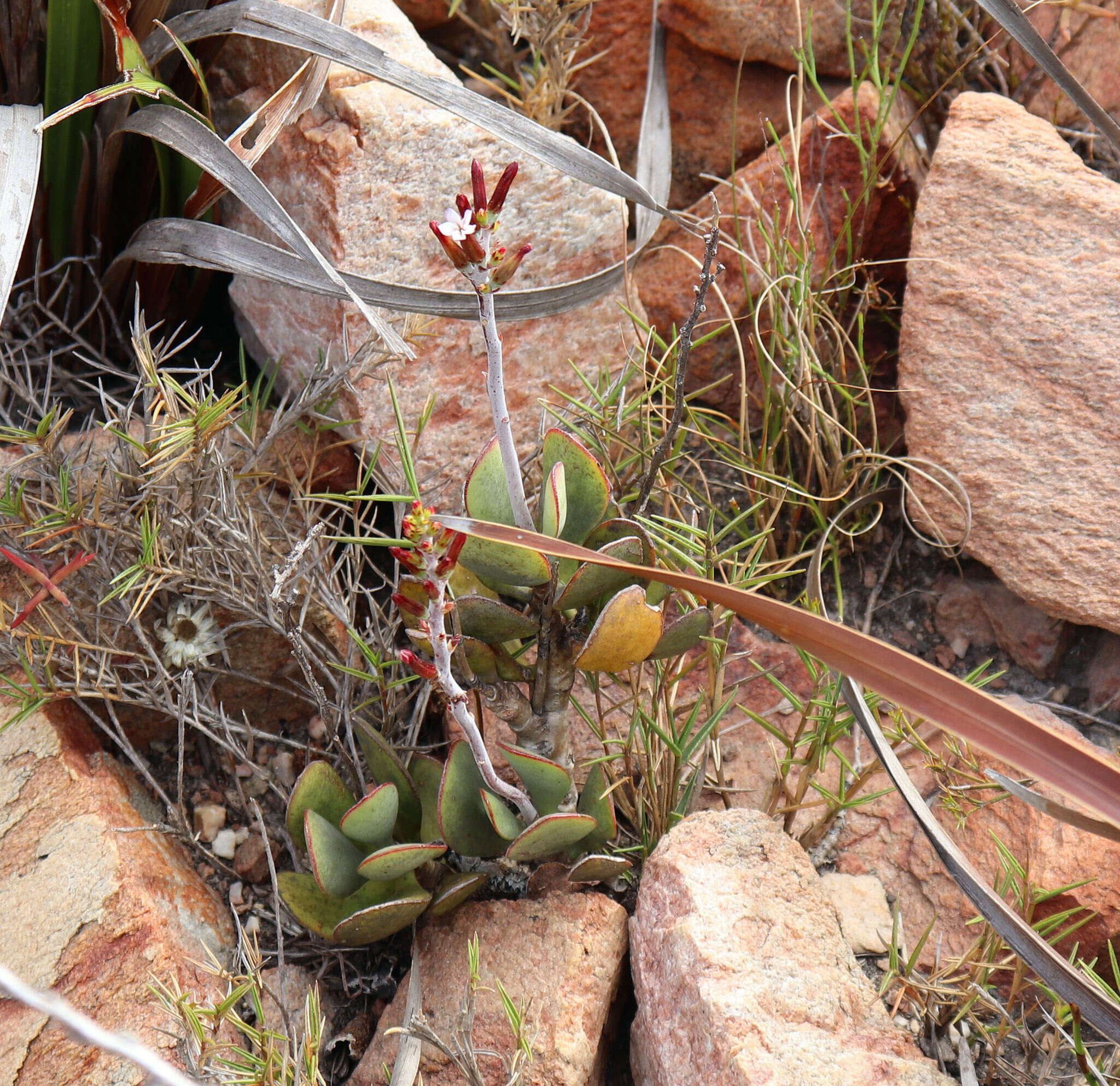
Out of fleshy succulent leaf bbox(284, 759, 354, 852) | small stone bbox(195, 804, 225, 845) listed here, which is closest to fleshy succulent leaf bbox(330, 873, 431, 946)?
fleshy succulent leaf bbox(284, 759, 354, 852)

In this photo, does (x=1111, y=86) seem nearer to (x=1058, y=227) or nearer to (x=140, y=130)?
(x=1058, y=227)

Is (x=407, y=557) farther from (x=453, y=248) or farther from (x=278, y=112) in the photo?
(x=278, y=112)

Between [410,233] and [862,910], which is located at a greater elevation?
[410,233]

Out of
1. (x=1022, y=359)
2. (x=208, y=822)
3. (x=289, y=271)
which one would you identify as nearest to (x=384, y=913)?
(x=208, y=822)

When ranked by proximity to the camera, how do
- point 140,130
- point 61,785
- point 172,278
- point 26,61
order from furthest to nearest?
point 172,278, point 26,61, point 140,130, point 61,785

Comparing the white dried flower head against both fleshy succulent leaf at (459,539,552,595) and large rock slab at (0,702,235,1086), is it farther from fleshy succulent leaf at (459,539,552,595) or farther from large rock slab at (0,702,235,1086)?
fleshy succulent leaf at (459,539,552,595)

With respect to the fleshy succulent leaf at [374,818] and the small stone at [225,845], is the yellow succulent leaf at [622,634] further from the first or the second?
the small stone at [225,845]

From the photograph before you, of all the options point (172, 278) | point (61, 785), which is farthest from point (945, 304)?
point (61, 785)
